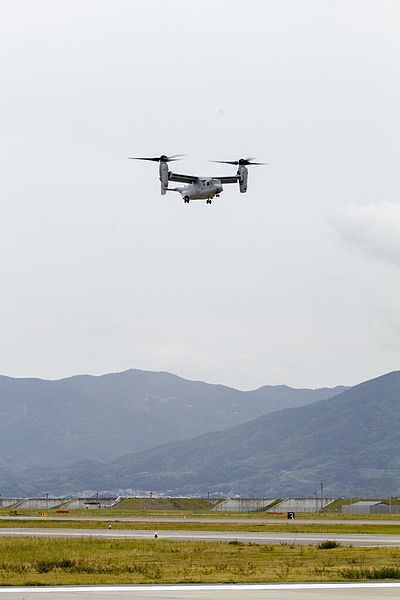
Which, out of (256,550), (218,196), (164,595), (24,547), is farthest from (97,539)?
(164,595)

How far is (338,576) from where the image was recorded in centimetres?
5691

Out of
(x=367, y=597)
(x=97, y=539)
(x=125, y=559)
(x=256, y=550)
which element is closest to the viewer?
(x=367, y=597)

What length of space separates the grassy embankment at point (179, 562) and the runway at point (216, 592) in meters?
4.44

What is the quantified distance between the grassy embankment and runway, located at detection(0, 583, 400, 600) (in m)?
4.44

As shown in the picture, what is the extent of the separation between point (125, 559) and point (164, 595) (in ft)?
90.7

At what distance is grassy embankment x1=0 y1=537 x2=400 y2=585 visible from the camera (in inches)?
2256

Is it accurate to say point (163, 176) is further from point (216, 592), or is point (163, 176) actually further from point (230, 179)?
point (216, 592)

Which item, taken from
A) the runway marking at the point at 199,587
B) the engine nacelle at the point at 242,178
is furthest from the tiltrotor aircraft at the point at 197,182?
the runway marking at the point at 199,587

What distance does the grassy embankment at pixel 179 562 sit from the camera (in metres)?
57.3

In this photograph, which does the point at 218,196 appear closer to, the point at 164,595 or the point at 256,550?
the point at 256,550

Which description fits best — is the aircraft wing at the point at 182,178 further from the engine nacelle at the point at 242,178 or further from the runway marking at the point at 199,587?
the runway marking at the point at 199,587

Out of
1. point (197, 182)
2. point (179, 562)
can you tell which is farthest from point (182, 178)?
point (179, 562)

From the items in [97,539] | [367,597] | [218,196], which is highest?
[218,196]

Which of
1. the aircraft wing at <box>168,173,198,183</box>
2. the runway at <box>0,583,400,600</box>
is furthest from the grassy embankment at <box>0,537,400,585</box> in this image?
the aircraft wing at <box>168,173,198,183</box>
